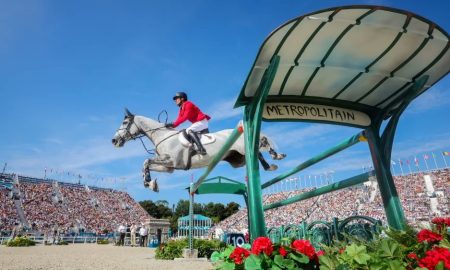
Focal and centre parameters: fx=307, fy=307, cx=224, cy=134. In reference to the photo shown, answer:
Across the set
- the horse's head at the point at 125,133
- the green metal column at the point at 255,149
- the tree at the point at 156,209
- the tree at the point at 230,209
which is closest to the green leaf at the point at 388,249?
the green metal column at the point at 255,149

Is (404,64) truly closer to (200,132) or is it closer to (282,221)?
(200,132)

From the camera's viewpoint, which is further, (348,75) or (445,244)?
(348,75)

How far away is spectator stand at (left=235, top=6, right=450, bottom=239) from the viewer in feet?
8.46

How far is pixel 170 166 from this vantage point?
550 centimetres

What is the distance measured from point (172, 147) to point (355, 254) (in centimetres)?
428

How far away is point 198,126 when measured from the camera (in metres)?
5.69

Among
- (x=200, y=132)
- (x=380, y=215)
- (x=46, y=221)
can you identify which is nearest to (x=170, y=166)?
(x=200, y=132)

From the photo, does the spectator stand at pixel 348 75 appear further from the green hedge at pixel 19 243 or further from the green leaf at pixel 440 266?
the green hedge at pixel 19 243

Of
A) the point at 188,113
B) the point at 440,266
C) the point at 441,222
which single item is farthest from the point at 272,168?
the point at 440,266

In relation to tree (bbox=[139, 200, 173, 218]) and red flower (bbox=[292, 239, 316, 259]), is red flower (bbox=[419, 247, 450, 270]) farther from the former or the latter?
tree (bbox=[139, 200, 173, 218])

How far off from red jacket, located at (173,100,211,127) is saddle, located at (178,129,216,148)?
0.21 metres

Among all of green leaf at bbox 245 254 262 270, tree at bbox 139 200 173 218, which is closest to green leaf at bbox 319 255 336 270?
green leaf at bbox 245 254 262 270

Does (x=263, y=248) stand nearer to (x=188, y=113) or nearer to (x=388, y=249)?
(x=388, y=249)

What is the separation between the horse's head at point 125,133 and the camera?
245 inches
